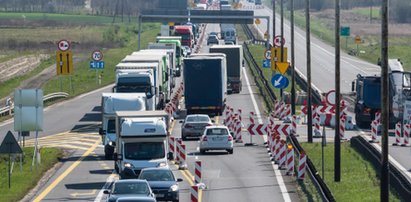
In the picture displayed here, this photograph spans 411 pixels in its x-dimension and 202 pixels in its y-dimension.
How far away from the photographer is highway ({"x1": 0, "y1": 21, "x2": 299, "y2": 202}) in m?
37.9

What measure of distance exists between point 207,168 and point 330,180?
6.66 meters

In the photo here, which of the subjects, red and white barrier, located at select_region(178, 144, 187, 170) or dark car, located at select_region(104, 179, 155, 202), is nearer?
dark car, located at select_region(104, 179, 155, 202)

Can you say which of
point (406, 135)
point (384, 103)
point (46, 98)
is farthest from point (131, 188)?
point (46, 98)

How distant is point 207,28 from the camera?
199750 millimetres

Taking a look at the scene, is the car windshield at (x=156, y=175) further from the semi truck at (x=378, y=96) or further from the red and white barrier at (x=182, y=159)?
the semi truck at (x=378, y=96)

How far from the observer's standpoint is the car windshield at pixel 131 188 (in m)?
31.5

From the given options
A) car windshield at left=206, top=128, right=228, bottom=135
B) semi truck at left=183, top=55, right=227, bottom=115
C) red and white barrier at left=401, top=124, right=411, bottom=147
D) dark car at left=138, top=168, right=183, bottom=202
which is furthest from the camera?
semi truck at left=183, top=55, right=227, bottom=115

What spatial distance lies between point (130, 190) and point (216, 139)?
63.8 ft

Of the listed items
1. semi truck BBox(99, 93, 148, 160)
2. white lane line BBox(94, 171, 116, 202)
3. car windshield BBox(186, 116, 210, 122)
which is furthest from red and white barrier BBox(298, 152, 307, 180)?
car windshield BBox(186, 116, 210, 122)

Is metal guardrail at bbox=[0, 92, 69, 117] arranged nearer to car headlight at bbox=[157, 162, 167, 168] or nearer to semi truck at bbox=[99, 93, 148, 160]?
semi truck at bbox=[99, 93, 148, 160]

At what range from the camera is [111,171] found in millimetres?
44938

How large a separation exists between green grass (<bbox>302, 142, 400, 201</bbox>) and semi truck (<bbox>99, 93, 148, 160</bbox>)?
297 inches

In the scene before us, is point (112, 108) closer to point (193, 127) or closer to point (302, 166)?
point (193, 127)

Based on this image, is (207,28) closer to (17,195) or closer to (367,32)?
(367,32)
